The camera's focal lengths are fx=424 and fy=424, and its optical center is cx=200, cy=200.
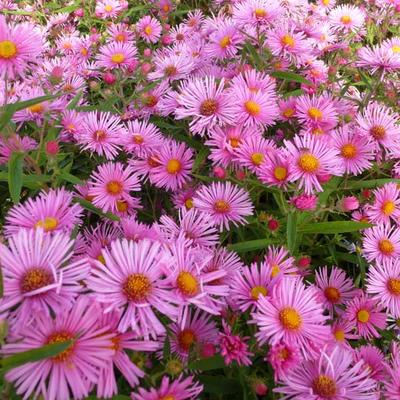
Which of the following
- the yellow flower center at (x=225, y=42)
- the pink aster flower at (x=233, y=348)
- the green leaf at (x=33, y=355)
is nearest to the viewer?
the green leaf at (x=33, y=355)

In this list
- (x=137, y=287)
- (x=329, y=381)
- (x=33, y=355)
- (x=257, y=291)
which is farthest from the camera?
(x=257, y=291)

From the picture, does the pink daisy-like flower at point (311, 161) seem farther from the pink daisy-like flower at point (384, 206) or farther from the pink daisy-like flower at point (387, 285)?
the pink daisy-like flower at point (387, 285)

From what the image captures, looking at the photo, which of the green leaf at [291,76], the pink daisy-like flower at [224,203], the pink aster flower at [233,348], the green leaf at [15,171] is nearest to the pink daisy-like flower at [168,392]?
the pink aster flower at [233,348]

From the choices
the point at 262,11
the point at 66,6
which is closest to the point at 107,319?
the point at 262,11

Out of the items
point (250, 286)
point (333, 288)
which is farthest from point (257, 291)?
point (333, 288)

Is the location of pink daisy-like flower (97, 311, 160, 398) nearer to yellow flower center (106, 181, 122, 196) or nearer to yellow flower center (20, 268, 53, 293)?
yellow flower center (20, 268, 53, 293)

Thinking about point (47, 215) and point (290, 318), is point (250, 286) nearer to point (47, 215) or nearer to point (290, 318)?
A: point (290, 318)

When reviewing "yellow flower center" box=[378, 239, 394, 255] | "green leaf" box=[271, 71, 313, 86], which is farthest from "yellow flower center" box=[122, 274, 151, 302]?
"green leaf" box=[271, 71, 313, 86]
